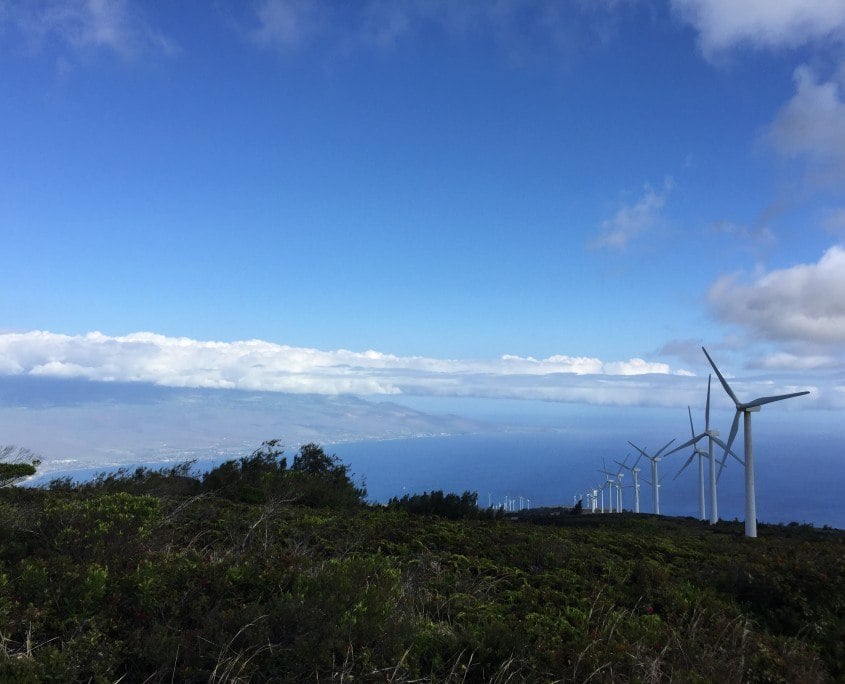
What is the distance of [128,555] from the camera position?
24.9 ft

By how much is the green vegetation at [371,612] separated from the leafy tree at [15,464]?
32.2 ft

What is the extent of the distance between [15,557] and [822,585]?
12494 millimetres

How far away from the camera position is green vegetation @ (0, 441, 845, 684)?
5137 mm

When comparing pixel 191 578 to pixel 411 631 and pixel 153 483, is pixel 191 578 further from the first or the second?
pixel 153 483

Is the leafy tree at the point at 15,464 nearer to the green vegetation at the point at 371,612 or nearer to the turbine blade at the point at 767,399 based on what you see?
the green vegetation at the point at 371,612

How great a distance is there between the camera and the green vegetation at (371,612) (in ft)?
16.9

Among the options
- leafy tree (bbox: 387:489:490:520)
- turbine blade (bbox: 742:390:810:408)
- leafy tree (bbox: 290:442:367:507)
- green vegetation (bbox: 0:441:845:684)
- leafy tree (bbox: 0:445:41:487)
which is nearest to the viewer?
green vegetation (bbox: 0:441:845:684)

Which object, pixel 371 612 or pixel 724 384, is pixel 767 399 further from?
pixel 371 612

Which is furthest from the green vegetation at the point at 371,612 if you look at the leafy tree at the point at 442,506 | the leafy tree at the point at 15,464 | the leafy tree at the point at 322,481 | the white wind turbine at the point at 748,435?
the white wind turbine at the point at 748,435

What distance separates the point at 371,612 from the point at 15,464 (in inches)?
758

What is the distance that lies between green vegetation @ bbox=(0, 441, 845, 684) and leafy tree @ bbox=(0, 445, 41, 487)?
9.80 metres

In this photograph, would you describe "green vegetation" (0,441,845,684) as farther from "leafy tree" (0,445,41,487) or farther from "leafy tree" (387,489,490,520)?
"leafy tree" (387,489,490,520)

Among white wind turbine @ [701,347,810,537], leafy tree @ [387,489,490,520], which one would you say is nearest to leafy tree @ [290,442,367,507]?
leafy tree @ [387,489,490,520]

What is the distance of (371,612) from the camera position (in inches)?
227
